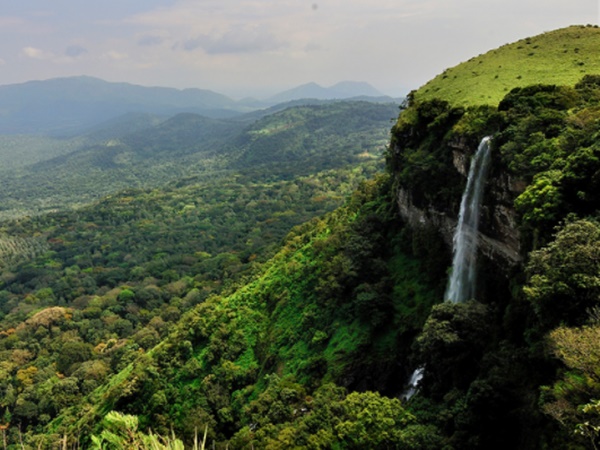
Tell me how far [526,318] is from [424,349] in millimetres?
4329

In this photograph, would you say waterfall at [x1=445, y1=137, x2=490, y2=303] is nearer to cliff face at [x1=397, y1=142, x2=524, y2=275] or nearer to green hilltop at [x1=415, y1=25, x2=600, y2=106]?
cliff face at [x1=397, y1=142, x2=524, y2=275]

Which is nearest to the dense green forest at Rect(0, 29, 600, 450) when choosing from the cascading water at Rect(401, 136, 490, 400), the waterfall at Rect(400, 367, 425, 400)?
the waterfall at Rect(400, 367, 425, 400)

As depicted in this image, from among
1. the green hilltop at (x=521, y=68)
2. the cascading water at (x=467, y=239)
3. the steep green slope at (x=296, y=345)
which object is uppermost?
the green hilltop at (x=521, y=68)

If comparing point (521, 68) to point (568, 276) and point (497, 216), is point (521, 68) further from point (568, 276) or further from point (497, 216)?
point (568, 276)

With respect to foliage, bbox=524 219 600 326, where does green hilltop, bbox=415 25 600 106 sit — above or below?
above

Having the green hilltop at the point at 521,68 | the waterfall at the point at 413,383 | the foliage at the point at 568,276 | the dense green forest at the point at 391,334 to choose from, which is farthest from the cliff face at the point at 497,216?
the waterfall at the point at 413,383

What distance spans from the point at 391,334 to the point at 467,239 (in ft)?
25.9

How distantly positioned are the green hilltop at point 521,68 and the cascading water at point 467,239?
253 inches

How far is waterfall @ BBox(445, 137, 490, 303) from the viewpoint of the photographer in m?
22.7

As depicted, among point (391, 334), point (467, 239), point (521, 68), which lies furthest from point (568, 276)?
point (521, 68)

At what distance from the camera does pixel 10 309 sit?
257 feet

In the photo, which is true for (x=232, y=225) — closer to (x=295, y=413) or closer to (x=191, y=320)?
(x=191, y=320)

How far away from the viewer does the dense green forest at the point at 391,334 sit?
13.7 metres

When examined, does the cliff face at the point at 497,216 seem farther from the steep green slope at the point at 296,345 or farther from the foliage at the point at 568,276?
→ the foliage at the point at 568,276
